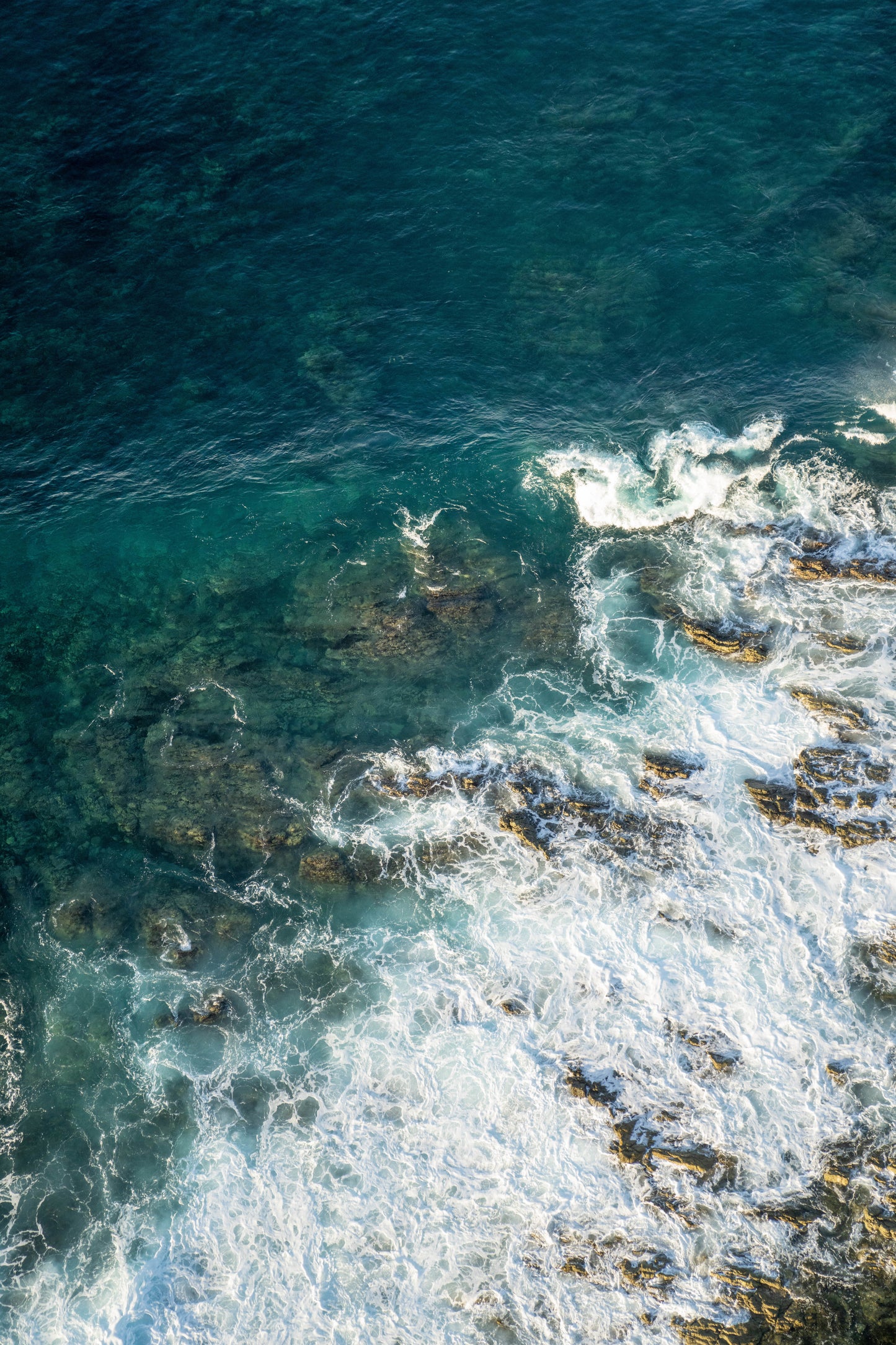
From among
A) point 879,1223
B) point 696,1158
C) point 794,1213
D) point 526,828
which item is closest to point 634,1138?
point 696,1158

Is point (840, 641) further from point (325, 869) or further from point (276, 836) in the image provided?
A: point (276, 836)

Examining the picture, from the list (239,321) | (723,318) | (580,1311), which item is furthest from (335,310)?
(580,1311)

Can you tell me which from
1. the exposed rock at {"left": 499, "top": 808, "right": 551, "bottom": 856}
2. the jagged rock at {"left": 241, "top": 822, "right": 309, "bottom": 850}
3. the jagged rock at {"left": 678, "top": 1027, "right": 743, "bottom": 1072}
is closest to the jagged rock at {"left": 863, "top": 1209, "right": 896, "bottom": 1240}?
the jagged rock at {"left": 678, "top": 1027, "right": 743, "bottom": 1072}

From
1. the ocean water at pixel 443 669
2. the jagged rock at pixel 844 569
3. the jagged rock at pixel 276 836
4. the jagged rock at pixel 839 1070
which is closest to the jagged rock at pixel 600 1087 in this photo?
the ocean water at pixel 443 669

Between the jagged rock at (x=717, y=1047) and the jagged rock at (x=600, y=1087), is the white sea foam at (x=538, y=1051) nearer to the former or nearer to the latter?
the jagged rock at (x=717, y=1047)

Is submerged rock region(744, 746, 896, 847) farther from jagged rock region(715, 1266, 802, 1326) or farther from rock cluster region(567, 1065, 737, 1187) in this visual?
jagged rock region(715, 1266, 802, 1326)

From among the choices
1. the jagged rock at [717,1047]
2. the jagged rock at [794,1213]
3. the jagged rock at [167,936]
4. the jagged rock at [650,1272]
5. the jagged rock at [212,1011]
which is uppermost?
the jagged rock at [167,936]

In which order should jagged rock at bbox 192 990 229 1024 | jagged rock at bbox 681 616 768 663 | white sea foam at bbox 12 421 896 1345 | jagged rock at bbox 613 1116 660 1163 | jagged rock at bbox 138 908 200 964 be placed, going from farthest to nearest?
jagged rock at bbox 681 616 768 663, jagged rock at bbox 138 908 200 964, jagged rock at bbox 192 990 229 1024, jagged rock at bbox 613 1116 660 1163, white sea foam at bbox 12 421 896 1345
